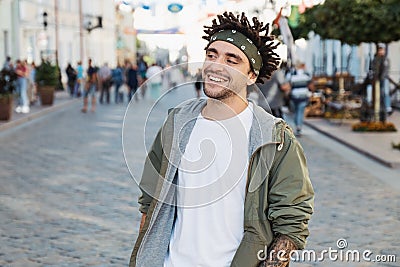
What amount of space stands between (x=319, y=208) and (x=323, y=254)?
7.36ft

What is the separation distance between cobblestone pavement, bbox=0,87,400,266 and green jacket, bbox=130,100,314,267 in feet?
0.79

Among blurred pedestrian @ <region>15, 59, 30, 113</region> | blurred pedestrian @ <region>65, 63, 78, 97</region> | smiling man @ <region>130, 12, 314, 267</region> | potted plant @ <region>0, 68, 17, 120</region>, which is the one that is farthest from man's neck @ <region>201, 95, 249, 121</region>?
blurred pedestrian @ <region>65, 63, 78, 97</region>

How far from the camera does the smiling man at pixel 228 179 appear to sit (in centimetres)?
315

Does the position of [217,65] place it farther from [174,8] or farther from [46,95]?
[46,95]

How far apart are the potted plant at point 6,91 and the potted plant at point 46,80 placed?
7.86 meters

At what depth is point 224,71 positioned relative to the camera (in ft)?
10.6

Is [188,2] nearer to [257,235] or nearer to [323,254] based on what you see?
[323,254]

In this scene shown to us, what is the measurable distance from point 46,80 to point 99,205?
72.8ft

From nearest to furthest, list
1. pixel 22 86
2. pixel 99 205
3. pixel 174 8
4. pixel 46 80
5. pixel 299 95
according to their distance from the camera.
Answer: pixel 99 205, pixel 299 95, pixel 174 8, pixel 22 86, pixel 46 80

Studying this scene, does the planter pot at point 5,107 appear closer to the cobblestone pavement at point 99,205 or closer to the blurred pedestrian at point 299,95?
the cobblestone pavement at point 99,205

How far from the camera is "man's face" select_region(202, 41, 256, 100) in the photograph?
323 cm

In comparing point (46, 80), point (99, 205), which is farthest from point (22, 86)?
point (99, 205)

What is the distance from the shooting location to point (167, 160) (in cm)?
334

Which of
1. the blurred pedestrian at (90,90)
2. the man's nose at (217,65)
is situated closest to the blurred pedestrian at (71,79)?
the blurred pedestrian at (90,90)
